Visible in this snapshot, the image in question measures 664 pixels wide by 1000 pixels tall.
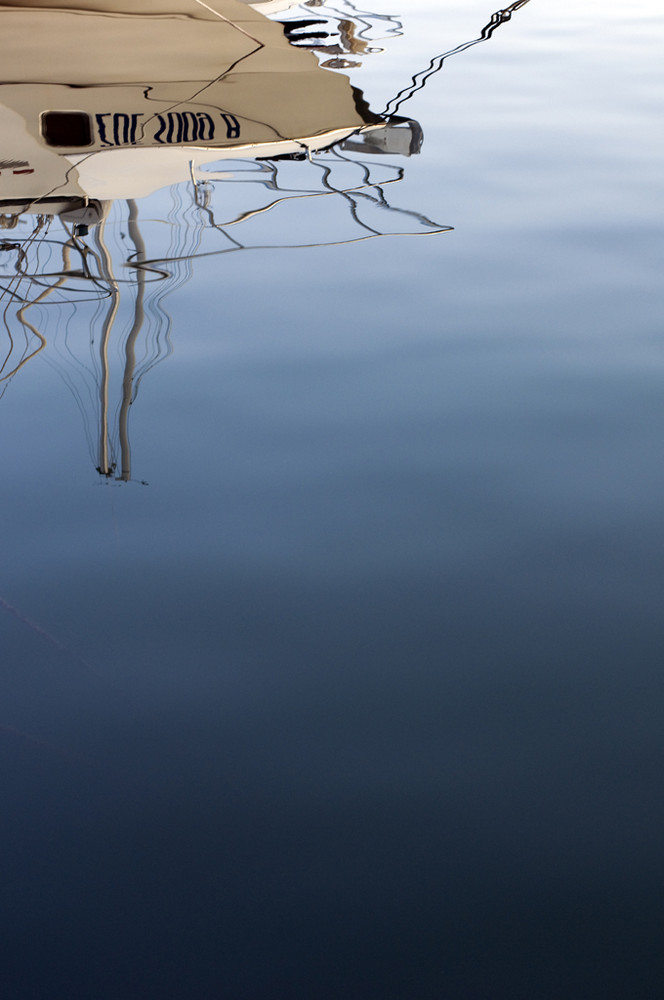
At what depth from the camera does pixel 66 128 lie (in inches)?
160

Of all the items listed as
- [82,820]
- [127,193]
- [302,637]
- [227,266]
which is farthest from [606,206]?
[82,820]

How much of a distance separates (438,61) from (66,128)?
2881mm

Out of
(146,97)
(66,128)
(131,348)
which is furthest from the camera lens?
(146,97)

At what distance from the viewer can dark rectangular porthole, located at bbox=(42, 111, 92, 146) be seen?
399 cm

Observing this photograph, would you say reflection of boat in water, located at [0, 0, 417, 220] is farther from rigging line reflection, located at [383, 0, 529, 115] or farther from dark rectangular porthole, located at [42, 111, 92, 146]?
rigging line reflection, located at [383, 0, 529, 115]

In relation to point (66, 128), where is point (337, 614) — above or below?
below

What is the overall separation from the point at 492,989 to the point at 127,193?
316 cm

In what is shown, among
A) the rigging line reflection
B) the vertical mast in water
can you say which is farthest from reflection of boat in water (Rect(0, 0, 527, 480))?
the rigging line reflection

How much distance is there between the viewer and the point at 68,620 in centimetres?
179

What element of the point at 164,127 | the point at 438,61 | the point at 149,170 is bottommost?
the point at 149,170

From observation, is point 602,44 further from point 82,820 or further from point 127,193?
point 82,820

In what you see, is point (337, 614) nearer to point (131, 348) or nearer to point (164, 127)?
point (131, 348)

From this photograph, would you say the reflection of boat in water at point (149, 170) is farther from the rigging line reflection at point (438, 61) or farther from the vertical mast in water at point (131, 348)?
the rigging line reflection at point (438, 61)

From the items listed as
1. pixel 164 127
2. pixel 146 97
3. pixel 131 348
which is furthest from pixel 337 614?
pixel 146 97
